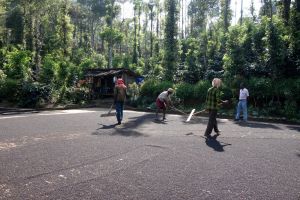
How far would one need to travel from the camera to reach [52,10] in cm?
4744

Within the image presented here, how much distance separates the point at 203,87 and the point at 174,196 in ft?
57.1

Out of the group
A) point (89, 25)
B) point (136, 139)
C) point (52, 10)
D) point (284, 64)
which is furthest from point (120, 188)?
point (89, 25)

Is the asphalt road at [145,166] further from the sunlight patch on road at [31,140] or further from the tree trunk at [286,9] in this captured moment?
the tree trunk at [286,9]

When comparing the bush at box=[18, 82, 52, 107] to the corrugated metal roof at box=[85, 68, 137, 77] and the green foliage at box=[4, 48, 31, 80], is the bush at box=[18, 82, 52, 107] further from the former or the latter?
the corrugated metal roof at box=[85, 68, 137, 77]

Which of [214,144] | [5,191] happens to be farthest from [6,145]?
[214,144]

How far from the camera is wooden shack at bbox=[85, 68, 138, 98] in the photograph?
28641mm

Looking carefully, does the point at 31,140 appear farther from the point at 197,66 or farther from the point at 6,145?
the point at 197,66

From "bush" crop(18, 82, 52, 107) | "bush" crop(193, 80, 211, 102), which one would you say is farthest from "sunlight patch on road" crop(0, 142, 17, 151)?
"bush" crop(193, 80, 211, 102)

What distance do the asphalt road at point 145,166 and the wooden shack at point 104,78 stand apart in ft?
61.1

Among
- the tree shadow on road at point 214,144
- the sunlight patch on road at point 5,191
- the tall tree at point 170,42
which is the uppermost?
the tall tree at point 170,42

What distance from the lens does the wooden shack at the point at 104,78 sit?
94.0ft

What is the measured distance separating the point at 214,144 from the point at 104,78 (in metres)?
22.9

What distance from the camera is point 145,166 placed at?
20.2 feet

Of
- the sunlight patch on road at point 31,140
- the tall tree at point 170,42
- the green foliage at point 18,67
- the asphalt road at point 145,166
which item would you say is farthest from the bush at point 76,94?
the sunlight patch on road at point 31,140
